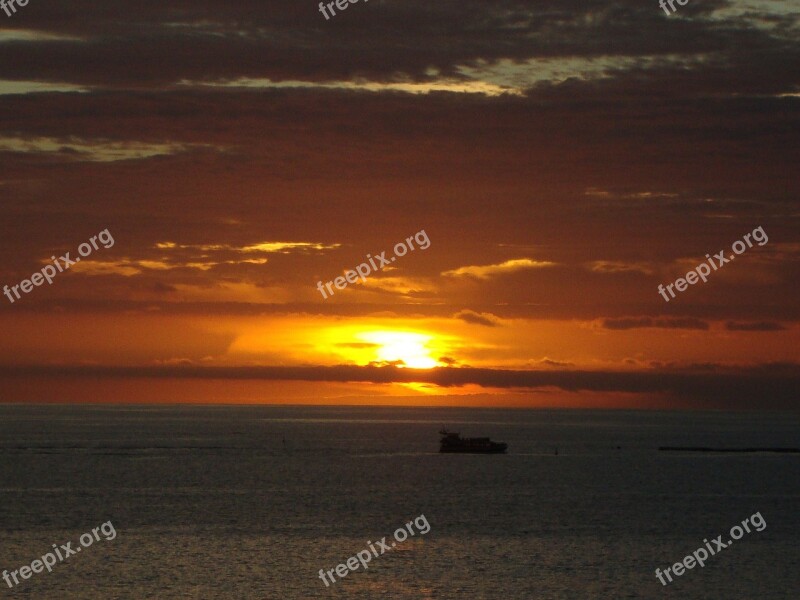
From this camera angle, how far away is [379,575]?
248ft

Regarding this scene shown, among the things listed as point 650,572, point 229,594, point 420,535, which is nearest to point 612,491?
point 420,535

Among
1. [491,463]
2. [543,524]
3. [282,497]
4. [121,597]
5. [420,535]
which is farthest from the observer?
[491,463]

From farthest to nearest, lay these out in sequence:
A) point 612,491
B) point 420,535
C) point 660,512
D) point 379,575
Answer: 1. point 612,491
2. point 660,512
3. point 420,535
4. point 379,575

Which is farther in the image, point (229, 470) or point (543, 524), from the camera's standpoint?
point (229, 470)

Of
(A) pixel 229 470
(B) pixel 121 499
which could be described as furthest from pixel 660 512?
(A) pixel 229 470

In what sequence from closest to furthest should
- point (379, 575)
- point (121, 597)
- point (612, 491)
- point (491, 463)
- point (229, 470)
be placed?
1. point (121, 597)
2. point (379, 575)
3. point (612, 491)
4. point (229, 470)
5. point (491, 463)

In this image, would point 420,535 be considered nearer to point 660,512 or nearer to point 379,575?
point 379,575

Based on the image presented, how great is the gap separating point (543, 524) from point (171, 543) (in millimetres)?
36072

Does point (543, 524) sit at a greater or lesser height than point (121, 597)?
lesser

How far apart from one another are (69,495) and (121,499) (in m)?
9.06

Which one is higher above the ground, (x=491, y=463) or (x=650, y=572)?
(x=650, y=572)

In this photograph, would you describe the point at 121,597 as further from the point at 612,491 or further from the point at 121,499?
the point at 612,491

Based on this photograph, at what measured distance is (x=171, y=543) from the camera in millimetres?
87625

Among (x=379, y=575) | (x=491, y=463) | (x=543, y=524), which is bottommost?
(x=491, y=463)
